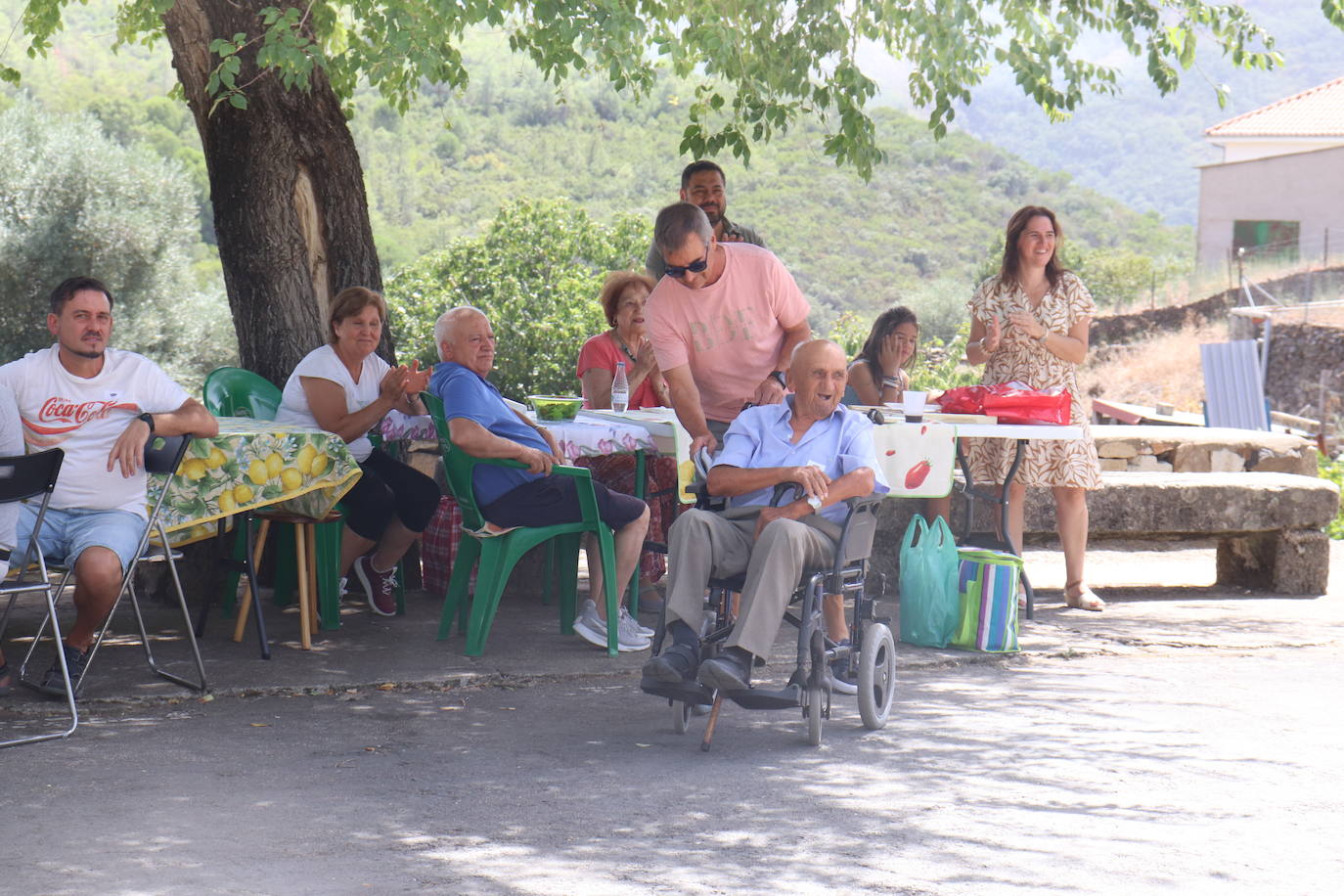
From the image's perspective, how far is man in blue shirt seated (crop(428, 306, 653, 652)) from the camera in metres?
5.52

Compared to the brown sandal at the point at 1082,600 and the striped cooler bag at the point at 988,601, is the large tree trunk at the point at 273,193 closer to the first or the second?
the striped cooler bag at the point at 988,601

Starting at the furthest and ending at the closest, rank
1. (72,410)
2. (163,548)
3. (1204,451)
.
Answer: (1204,451)
(163,548)
(72,410)

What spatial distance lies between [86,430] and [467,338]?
1389 millimetres

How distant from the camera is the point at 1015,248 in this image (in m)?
6.75

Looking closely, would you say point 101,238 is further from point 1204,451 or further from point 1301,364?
point 1204,451

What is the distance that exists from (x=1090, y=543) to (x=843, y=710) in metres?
3.63

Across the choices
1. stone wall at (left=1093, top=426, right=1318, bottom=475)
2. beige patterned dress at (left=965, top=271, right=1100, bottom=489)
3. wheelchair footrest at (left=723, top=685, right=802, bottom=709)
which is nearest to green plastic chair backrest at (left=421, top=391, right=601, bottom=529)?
wheelchair footrest at (left=723, top=685, right=802, bottom=709)

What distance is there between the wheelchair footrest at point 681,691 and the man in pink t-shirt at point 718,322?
1.18m

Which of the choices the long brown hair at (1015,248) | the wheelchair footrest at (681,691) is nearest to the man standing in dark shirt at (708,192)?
the long brown hair at (1015,248)

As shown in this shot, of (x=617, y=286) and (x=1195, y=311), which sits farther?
(x=1195, y=311)

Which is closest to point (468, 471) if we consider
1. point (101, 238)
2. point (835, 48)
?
point (835, 48)

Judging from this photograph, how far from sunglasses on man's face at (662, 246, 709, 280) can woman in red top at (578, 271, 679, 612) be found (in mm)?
1356

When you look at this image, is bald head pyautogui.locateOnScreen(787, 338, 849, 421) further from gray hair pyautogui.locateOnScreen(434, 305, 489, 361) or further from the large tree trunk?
the large tree trunk

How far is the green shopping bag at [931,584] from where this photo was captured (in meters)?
5.96
